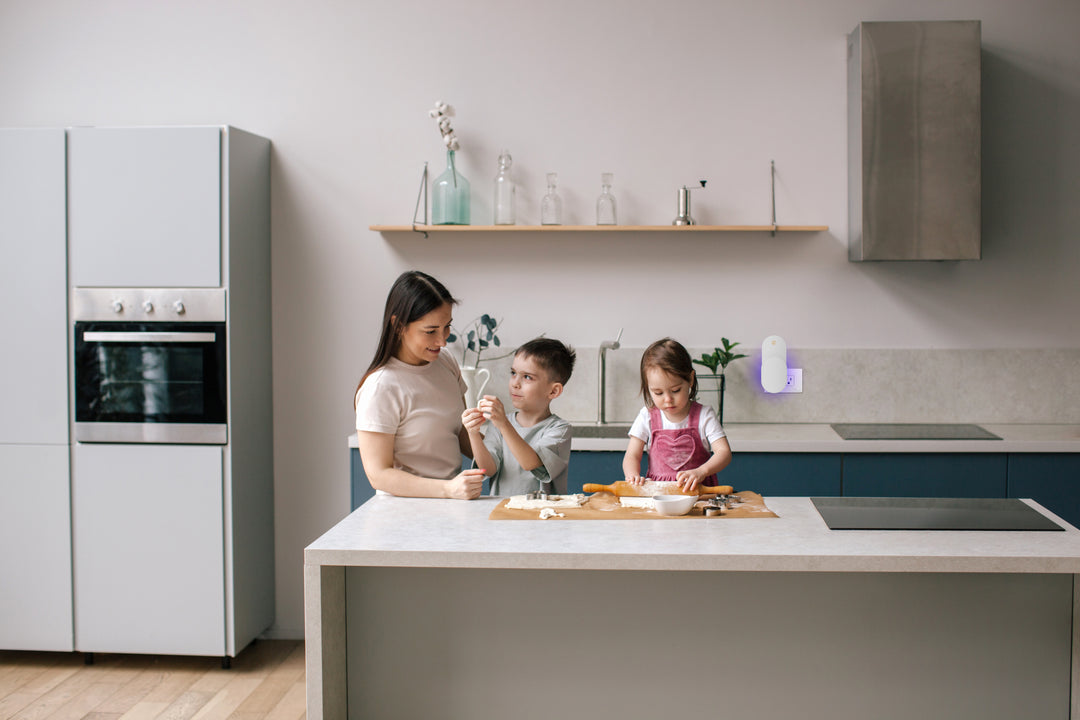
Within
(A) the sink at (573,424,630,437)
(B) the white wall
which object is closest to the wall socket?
(B) the white wall

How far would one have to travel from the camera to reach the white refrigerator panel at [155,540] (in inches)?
124

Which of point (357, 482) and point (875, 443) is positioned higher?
point (875, 443)

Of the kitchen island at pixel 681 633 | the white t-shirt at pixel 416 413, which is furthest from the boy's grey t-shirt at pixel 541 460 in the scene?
the kitchen island at pixel 681 633

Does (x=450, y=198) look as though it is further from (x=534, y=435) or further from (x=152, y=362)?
(x=534, y=435)

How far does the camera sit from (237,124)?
141 inches

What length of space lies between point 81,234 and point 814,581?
106 inches

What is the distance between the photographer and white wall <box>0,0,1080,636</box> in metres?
3.42

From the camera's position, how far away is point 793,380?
3.50 meters

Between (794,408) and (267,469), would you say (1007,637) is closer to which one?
(794,408)

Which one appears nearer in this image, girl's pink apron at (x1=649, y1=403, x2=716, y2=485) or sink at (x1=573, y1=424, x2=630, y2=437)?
girl's pink apron at (x1=649, y1=403, x2=716, y2=485)

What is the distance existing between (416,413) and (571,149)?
5.41 ft

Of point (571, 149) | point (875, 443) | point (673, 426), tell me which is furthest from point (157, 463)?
point (875, 443)

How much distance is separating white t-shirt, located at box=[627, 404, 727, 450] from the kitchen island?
2.33ft

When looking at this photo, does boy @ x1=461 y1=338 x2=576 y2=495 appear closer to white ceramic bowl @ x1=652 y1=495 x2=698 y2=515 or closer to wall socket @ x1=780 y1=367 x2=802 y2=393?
white ceramic bowl @ x1=652 y1=495 x2=698 y2=515
